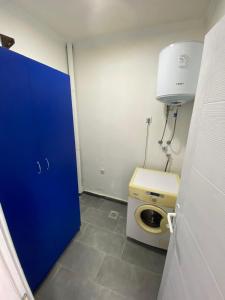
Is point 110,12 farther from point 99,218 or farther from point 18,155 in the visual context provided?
point 99,218

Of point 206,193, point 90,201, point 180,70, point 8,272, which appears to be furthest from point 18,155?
point 90,201

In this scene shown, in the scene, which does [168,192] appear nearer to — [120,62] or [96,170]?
[96,170]

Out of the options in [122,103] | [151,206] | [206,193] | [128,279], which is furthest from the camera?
[122,103]

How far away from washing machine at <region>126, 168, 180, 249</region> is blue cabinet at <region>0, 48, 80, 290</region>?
756 millimetres

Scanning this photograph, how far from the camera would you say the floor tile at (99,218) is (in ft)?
6.71

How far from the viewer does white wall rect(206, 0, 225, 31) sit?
1131 millimetres

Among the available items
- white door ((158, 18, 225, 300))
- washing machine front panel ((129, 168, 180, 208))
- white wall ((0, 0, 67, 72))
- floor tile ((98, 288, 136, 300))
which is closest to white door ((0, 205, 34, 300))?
white door ((158, 18, 225, 300))

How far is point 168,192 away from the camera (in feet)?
4.88

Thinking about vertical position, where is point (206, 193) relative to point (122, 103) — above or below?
below

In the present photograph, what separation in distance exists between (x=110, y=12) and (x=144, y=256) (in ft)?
8.97

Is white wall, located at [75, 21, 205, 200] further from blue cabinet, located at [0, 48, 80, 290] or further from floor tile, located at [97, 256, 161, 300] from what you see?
floor tile, located at [97, 256, 161, 300]

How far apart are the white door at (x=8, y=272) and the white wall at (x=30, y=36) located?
5.65 ft

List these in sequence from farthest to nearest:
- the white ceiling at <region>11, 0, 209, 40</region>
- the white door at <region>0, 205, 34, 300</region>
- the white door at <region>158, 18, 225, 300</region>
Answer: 1. the white ceiling at <region>11, 0, 209, 40</region>
2. the white door at <region>0, 205, 34, 300</region>
3. the white door at <region>158, 18, 225, 300</region>

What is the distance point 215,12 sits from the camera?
49.5 inches
